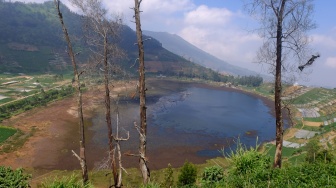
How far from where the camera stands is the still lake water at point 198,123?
168ft

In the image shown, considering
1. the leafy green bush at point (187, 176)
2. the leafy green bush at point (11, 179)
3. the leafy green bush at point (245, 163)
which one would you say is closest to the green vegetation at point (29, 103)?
the leafy green bush at point (187, 176)

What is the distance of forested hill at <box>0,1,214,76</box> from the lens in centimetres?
12644

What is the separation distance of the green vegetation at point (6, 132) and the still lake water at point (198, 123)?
1347 cm

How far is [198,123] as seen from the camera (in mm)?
68000

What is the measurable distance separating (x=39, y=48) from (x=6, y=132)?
10552cm

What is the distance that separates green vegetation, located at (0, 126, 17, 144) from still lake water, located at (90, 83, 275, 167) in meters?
13.5

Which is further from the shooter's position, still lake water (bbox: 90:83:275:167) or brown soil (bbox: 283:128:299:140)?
brown soil (bbox: 283:128:299:140)

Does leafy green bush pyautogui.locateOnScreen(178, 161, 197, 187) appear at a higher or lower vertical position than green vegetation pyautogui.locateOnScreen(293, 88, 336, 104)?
higher

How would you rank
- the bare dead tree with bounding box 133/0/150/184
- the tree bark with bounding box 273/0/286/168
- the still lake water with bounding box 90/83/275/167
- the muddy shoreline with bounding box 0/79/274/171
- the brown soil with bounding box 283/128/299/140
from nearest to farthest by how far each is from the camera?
the bare dead tree with bounding box 133/0/150/184, the tree bark with bounding box 273/0/286/168, the muddy shoreline with bounding box 0/79/274/171, the still lake water with bounding box 90/83/275/167, the brown soil with bounding box 283/128/299/140

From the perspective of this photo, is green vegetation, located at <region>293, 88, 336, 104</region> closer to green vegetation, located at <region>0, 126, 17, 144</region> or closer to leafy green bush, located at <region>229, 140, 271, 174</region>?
green vegetation, located at <region>0, 126, 17, 144</region>

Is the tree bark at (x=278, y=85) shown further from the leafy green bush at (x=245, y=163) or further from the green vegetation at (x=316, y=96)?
the green vegetation at (x=316, y=96)

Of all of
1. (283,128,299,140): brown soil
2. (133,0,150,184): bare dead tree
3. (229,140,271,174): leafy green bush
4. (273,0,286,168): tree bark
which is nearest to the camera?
(133,0,150,184): bare dead tree

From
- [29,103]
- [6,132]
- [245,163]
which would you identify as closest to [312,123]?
[6,132]

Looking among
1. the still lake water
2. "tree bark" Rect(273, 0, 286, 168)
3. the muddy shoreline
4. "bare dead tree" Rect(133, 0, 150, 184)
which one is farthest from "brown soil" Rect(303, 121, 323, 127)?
"bare dead tree" Rect(133, 0, 150, 184)
